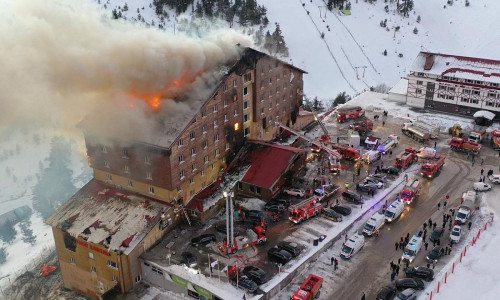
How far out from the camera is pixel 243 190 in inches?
2218

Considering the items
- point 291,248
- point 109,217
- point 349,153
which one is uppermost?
point 349,153

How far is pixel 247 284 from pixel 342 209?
15429mm

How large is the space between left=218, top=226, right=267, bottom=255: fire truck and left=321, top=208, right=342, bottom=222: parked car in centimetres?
716

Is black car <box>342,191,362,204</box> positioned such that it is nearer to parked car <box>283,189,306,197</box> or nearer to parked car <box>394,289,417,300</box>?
parked car <box>283,189,306,197</box>

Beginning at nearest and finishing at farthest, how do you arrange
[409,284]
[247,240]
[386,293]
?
[386,293], [409,284], [247,240]

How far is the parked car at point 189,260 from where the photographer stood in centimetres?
4519

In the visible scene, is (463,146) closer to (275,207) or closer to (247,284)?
(275,207)

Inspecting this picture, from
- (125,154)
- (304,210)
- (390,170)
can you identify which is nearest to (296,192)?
(304,210)

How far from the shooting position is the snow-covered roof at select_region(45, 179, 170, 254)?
4706cm

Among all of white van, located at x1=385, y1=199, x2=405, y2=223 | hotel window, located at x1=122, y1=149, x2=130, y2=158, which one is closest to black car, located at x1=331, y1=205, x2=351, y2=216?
white van, located at x1=385, y1=199, x2=405, y2=223

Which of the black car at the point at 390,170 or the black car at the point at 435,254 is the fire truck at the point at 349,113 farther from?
the black car at the point at 435,254

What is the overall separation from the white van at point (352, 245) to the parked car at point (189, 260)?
13707 mm

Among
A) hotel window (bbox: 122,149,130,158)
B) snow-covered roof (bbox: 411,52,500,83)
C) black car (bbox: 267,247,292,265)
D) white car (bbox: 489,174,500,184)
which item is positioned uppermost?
snow-covered roof (bbox: 411,52,500,83)

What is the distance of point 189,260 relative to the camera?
45.4 meters
